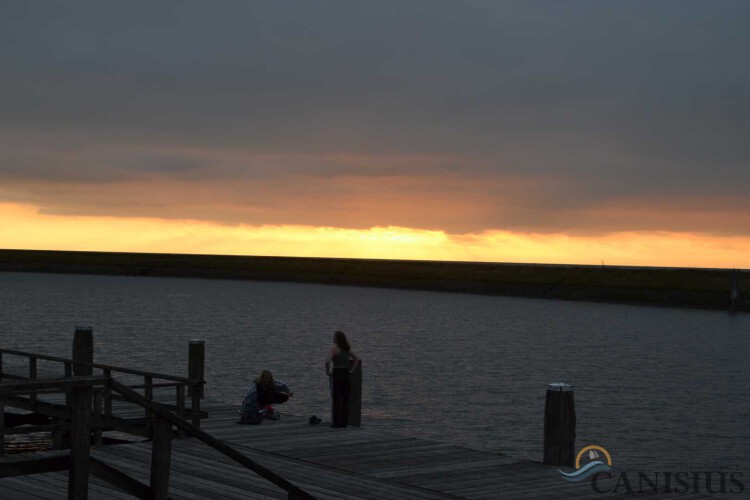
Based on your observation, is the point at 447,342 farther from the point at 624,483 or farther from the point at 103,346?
the point at 624,483

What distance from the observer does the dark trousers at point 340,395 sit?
19.1m

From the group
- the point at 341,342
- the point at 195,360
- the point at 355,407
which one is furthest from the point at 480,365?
the point at 341,342

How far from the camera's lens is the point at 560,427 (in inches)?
626

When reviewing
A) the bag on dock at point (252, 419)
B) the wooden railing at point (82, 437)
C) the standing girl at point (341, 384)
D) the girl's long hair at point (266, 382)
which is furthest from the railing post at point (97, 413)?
the wooden railing at point (82, 437)

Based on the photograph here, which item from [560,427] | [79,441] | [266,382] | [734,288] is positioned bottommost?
[560,427]

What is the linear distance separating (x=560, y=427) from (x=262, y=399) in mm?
6819

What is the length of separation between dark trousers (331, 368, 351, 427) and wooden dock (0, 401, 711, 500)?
444 mm

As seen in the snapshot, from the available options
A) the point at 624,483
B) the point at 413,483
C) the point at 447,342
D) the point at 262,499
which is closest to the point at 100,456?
the point at 262,499

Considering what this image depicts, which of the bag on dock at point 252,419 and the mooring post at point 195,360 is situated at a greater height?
the mooring post at point 195,360

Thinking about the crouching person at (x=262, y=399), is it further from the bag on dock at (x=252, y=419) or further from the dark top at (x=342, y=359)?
the dark top at (x=342, y=359)

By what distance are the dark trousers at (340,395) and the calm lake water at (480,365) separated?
8.55 metres

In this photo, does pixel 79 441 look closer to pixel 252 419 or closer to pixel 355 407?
pixel 252 419

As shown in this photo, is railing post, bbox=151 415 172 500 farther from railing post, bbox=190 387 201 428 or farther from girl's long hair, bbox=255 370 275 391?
girl's long hair, bbox=255 370 275 391

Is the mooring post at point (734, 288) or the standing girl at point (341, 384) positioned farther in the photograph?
the mooring post at point (734, 288)
